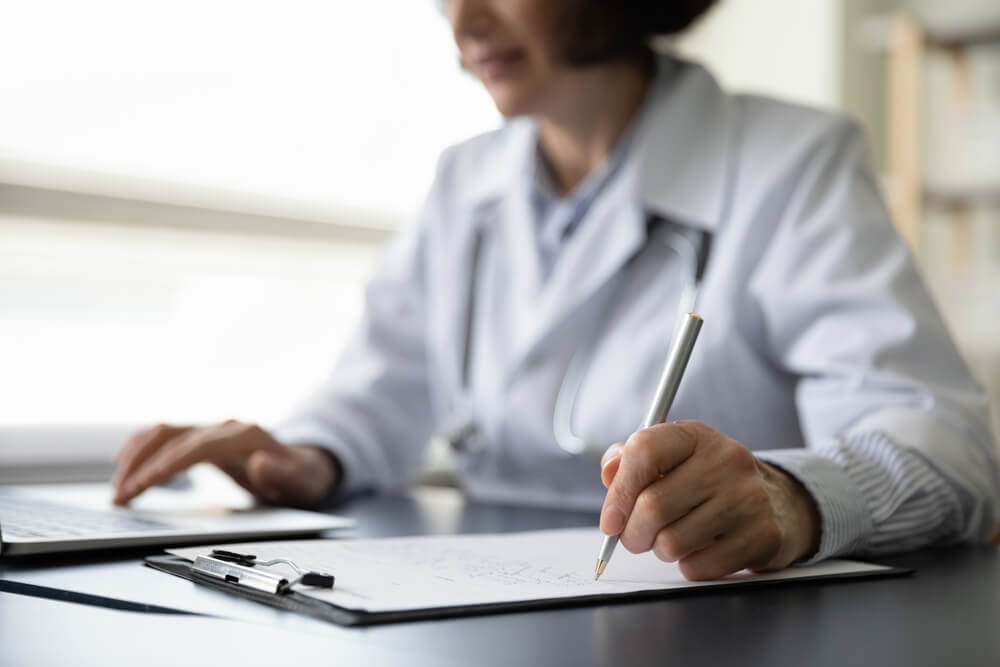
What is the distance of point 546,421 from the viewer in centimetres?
109

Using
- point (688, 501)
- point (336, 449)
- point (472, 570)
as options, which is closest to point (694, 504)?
point (688, 501)

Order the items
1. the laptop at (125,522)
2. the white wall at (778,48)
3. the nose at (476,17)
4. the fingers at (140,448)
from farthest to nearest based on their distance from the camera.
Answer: the white wall at (778,48), the nose at (476,17), the fingers at (140,448), the laptop at (125,522)

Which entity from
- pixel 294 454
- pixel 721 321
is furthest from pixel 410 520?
pixel 721 321

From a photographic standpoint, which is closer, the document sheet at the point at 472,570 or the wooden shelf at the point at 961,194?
the document sheet at the point at 472,570

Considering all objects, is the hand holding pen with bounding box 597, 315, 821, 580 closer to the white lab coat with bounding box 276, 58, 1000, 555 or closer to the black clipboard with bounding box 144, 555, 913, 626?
the black clipboard with bounding box 144, 555, 913, 626

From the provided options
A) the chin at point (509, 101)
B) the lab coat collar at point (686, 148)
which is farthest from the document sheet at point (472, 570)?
the chin at point (509, 101)

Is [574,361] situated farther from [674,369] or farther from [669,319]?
[674,369]

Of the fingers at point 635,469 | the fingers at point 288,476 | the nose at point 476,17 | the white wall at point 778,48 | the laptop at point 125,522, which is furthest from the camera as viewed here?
the white wall at point 778,48

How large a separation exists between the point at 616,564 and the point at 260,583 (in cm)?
20

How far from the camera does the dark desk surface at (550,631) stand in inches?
15.8

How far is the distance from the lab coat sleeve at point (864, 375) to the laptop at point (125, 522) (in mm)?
352

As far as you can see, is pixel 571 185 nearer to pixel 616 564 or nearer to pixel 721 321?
pixel 721 321

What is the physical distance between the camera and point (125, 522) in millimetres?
739

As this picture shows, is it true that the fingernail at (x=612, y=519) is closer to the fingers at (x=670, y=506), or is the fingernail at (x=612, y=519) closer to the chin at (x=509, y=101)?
the fingers at (x=670, y=506)
